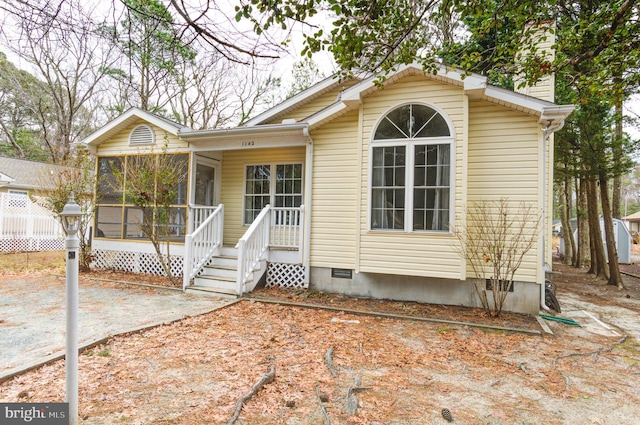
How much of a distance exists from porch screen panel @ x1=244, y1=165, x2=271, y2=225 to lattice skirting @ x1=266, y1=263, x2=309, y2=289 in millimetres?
1978

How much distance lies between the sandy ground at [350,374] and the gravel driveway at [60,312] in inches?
14.4

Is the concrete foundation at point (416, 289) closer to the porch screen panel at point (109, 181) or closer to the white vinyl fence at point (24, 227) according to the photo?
the porch screen panel at point (109, 181)

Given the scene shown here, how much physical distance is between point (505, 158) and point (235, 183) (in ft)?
22.0

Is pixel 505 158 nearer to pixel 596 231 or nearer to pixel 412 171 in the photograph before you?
pixel 412 171

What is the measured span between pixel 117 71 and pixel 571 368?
749 inches

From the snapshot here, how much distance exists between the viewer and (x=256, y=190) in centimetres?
905

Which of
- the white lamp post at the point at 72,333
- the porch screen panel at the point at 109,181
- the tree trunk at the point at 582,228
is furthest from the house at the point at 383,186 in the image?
the tree trunk at the point at 582,228

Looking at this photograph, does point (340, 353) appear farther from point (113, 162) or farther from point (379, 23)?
point (113, 162)

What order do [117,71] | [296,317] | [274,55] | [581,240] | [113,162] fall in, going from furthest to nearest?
[117,71], [581,240], [113,162], [296,317], [274,55]

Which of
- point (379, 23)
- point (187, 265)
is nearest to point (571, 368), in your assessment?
point (379, 23)

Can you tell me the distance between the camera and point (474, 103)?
20.5 feet

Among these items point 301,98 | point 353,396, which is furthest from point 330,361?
point 301,98

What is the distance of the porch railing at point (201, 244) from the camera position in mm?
7148

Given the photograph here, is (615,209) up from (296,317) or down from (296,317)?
up
